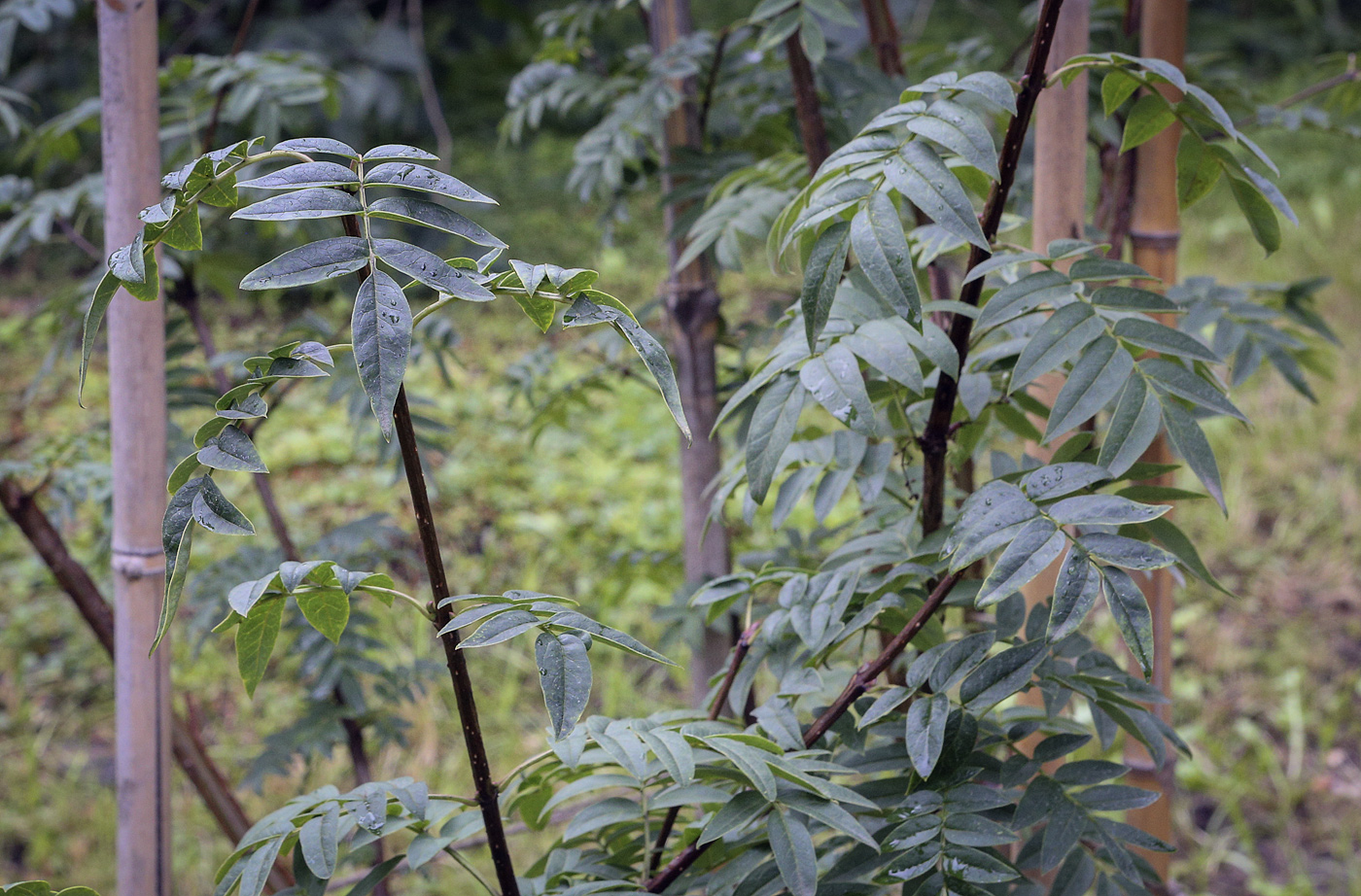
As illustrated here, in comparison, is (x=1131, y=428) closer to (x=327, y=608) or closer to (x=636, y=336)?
(x=636, y=336)

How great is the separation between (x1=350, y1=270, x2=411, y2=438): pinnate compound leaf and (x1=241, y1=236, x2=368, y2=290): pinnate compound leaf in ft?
0.05

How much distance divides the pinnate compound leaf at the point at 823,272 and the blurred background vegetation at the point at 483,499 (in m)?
0.46

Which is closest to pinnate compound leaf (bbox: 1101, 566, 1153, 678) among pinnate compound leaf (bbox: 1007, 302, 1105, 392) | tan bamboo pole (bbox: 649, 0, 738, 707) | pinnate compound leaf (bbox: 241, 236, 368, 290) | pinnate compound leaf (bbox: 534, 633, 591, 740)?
pinnate compound leaf (bbox: 1007, 302, 1105, 392)

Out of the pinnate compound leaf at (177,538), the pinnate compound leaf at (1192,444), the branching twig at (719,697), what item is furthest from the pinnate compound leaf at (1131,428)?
the pinnate compound leaf at (177,538)

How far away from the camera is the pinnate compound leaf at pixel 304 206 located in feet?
1.29

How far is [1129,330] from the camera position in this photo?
21.2 inches

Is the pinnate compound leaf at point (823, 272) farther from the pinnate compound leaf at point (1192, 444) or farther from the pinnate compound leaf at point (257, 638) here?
the pinnate compound leaf at point (257, 638)

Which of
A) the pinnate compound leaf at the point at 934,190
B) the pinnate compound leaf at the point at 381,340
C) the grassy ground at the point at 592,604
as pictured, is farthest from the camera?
the grassy ground at the point at 592,604

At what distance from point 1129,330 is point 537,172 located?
317cm

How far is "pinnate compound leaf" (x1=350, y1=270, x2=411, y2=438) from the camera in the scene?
1.23 feet

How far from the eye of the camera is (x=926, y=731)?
1.70 ft

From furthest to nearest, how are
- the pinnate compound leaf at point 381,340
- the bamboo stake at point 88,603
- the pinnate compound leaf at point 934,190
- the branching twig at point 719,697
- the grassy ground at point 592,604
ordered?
1. the grassy ground at point 592,604
2. the bamboo stake at point 88,603
3. the branching twig at point 719,697
4. the pinnate compound leaf at point 934,190
5. the pinnate compound leaf at point 381,340

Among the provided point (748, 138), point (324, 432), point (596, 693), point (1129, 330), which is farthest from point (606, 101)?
point (324, 432)

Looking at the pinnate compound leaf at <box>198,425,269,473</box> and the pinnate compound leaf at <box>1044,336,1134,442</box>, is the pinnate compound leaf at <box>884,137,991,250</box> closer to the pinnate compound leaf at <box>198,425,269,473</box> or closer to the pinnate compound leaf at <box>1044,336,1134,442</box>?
the pinnate compound leaf at <box>1044,336,1134,442</box>
